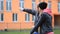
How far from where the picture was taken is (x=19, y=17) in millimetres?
23625

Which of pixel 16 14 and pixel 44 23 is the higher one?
pixel 44 23

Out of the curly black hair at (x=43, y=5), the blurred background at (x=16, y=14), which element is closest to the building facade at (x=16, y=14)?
the blurred background at (x=16, y=14)

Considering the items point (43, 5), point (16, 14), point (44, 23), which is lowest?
point (16, 14)

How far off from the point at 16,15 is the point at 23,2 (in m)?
1.49

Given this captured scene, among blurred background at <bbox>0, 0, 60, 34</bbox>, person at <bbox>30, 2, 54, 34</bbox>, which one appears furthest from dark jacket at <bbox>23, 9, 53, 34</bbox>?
blurred background at <bbox>0, 0, 60, 34</bbox>

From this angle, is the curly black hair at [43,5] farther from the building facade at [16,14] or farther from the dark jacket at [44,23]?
the building facade at [16,14]

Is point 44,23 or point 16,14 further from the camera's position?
point 16,14

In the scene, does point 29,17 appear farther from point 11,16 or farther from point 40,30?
point 40,30

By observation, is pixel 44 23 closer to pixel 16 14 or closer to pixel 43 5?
pixel 43 5

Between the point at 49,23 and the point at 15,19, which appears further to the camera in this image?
the point at 15,19

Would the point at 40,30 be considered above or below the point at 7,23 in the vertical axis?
above

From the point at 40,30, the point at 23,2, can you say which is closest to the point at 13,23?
the point at 23,2

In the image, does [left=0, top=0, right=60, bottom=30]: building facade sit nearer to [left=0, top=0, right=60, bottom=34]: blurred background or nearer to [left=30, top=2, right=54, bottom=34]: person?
[left=0, top=0, right=60, bottom=34]: blurred background

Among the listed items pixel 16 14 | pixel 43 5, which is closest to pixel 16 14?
pixel 16 14
